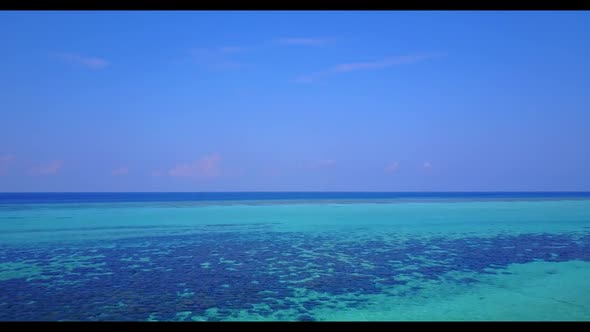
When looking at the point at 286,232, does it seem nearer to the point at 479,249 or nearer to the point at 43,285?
the point at 479,249

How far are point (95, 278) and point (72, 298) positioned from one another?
222 cm

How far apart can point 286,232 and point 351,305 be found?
47.9 feet

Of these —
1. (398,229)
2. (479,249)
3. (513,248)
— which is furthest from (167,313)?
(398,229)

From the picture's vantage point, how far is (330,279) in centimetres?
1198

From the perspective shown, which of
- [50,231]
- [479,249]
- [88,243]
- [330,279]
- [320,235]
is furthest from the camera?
[50,231]

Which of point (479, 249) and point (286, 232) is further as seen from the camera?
point (286, 232)

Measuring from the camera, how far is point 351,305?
9523 mm
